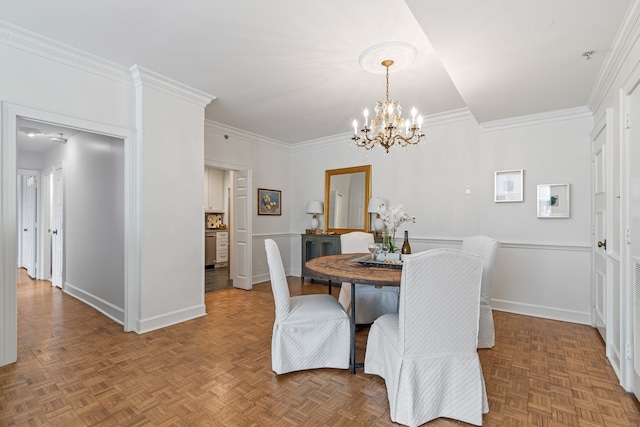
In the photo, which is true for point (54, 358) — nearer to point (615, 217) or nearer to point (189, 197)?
point (189, 197)

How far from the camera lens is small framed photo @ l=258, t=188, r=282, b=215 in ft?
18.3

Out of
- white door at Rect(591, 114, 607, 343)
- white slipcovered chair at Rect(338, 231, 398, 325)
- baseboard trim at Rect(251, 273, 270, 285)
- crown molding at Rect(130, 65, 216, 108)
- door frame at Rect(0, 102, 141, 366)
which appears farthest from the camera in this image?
baseboard trim at Rect(251, 273, 270, 285)

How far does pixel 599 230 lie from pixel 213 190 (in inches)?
269

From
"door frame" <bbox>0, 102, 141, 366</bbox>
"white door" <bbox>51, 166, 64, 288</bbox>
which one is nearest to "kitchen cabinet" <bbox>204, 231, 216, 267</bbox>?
"white door" <bbox>51, 166, 64, 288</bbox>

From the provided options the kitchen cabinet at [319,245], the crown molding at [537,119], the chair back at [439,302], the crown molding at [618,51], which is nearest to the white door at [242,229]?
the kitchen cabinet at [319,245]

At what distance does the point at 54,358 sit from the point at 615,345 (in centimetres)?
450

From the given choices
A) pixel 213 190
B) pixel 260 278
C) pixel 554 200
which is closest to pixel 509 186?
pixel 554 200

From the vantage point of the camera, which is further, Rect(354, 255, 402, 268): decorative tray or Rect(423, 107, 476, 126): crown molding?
Answer: Rect(423, 107, 476, 126): crown molding

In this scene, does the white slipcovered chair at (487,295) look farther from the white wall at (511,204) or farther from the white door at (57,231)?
the white door at (57,231)

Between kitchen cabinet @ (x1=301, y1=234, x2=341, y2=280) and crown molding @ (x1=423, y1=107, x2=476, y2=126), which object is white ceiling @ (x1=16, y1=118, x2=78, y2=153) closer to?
kitchen cabinet @ (x1=301, y1=234, x2=341, y2=280)

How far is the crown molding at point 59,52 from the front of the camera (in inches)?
97.1

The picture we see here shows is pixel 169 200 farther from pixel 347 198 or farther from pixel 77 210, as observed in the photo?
pixel 347 198

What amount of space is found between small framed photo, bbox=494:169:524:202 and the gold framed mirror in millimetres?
1889

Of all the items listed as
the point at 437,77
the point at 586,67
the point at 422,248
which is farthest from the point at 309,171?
the point at 586,67
